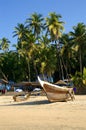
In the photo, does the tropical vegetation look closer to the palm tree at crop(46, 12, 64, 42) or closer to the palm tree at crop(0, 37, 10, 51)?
the palm tree at crop(46, 12, 64, 42)

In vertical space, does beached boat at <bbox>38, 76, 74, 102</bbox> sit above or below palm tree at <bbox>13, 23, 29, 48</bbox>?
below

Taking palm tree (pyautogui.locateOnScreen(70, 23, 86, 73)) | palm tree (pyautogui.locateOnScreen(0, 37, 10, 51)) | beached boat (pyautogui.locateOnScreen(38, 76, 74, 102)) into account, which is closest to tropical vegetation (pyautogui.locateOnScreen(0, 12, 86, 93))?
palm tree (pyautogui.locateOnScreen(70, 23, 86, 73))

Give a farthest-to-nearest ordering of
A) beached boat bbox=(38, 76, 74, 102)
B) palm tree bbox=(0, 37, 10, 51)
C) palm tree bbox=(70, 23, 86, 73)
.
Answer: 1. palm tree bbox=(0, 37, 10, 51)
2. palm tree bbox=(70, 23, 86, 73)
3. beached boat bbox=(38, 76, 74, 102)

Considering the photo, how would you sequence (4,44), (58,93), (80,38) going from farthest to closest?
1. (4,44)
2. (80,38)
3. (58,93)

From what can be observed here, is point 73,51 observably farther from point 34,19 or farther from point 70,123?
point 70,123

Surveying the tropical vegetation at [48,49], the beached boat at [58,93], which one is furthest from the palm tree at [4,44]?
the beached boat at [58,93]

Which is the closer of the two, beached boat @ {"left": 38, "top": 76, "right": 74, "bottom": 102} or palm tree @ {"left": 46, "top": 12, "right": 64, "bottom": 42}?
beached boat @ {"left": 38, "top": 76, "right": 74, "bottom": 102}

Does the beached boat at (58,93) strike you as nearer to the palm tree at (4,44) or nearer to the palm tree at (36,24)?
the palm tree at (36,24)

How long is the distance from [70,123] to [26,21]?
50528 millimetres

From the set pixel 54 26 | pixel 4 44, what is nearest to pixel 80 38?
pixel 54 26

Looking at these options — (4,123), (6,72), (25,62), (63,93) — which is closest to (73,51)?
(25,62)

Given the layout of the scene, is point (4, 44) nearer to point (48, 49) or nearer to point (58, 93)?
point (48, 49)

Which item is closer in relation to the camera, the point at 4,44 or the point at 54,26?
the point at 54,26

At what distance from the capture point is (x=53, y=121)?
617 inches
